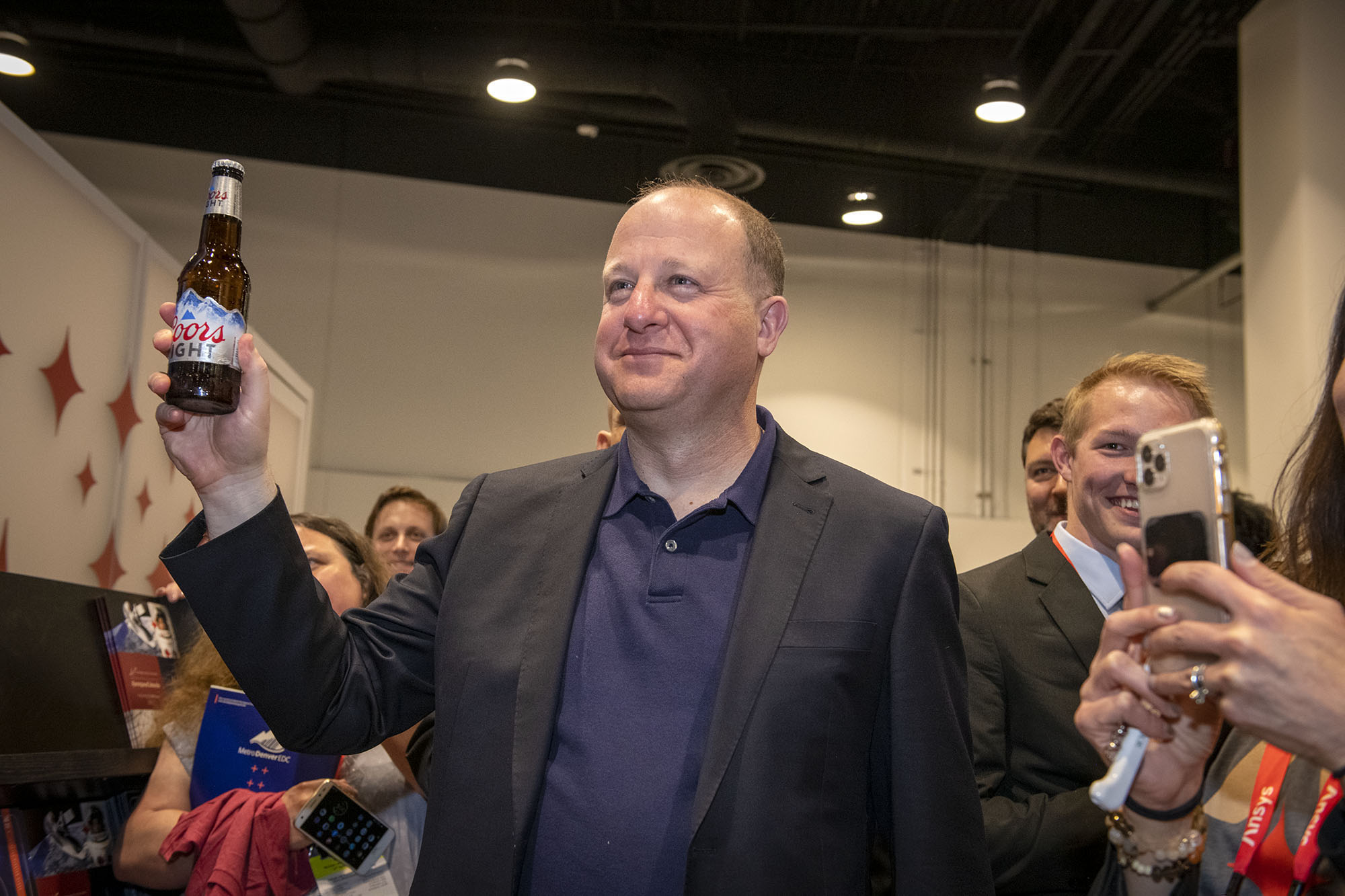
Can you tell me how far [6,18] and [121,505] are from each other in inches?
120

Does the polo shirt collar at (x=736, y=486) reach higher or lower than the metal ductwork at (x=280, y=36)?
lower

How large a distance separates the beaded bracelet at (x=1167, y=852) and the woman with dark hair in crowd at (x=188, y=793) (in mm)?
1476

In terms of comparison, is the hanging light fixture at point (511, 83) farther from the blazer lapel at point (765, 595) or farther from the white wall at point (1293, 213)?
the blazer lapel at point (765, 595)

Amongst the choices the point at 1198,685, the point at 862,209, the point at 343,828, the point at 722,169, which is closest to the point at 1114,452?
the point at 1198,685

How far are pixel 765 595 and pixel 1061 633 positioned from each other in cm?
83

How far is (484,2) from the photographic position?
17.5ft

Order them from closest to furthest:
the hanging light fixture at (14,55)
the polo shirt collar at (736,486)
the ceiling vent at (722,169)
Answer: the polo shirt collar at (736,486)
the hanging light fixture at (14,55)
the ceiling vent at (722,169)

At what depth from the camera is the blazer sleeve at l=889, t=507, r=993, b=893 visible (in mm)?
1364

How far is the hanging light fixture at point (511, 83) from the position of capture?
5145 millimetres

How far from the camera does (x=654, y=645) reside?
144cm

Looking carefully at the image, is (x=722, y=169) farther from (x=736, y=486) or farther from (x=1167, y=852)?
(x=1167, y=852)

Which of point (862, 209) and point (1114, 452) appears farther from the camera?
point (862, 209)

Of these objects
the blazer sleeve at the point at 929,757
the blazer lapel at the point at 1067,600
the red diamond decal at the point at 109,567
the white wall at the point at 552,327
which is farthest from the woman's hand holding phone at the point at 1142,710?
the white wall at the point at 552,327

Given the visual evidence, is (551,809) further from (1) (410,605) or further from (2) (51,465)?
(2) (51,465)
